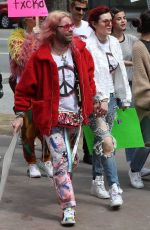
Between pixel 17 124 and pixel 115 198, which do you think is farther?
pixel 115 198

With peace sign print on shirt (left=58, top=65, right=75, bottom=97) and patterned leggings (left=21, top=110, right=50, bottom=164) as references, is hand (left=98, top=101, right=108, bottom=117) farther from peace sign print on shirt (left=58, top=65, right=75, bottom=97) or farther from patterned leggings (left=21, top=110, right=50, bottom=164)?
patterned leggings (left=21, top=110, right=50, bottom=164)

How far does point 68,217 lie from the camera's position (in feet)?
17.8

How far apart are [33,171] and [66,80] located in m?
1.81

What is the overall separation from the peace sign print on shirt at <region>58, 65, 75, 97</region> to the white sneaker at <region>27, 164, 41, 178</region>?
5.77 feet

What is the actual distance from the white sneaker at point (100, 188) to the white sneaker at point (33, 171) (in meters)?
0.91

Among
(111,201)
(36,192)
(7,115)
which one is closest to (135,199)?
(111,201)

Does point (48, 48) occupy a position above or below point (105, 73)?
above

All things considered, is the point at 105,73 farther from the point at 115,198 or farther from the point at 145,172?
the point at 145,172

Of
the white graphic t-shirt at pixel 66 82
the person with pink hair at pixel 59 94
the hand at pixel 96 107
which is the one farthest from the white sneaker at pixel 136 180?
the white graphic t-shirt at pixel 66 82

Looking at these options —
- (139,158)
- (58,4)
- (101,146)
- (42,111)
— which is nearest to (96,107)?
(101,146)

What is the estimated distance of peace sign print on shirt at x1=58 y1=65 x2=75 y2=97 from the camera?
543 centimetres

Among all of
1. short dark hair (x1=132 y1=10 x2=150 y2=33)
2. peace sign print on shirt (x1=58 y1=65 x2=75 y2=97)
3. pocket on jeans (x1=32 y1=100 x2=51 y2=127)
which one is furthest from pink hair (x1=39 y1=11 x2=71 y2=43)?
short dark hair (x1=132 y1=10 x2=150 y2=33)

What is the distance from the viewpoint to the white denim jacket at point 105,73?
5945 millimetres

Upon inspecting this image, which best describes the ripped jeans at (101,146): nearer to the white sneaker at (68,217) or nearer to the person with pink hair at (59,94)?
the person with pink hair at (59,94)
